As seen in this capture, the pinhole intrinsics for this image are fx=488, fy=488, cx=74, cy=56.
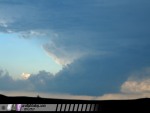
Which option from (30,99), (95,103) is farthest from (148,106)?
(30,99)

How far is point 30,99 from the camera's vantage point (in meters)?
73.4

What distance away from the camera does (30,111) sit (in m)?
71.1

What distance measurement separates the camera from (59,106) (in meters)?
70.5

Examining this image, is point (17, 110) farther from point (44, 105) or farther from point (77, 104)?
point (77, 104)

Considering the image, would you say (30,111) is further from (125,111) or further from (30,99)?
(125,111)

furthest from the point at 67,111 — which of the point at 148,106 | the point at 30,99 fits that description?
the point at 148,106

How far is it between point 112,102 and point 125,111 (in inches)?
90.3

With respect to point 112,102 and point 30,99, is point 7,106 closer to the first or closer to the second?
point 30,99

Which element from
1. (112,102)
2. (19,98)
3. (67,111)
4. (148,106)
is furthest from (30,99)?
(148,106)

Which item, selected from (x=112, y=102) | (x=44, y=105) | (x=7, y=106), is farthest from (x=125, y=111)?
(x=7, y=106)

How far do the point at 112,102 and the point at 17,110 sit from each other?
1391cm

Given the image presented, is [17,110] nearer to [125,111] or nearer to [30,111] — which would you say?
[30,111]

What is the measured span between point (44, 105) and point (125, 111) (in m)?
11.8

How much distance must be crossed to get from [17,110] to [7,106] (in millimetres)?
1615
